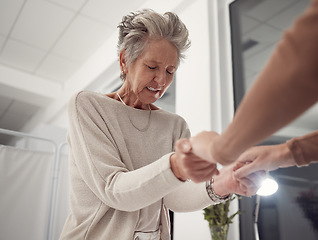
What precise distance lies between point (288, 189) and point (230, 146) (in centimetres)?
125

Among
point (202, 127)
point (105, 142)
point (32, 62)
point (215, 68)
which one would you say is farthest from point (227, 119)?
point (32, 62)

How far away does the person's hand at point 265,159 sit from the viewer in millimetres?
736

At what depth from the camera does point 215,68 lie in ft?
7.11

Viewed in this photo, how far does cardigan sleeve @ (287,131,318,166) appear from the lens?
27.1 inches

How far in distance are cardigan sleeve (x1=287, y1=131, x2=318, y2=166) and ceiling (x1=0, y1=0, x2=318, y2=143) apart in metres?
1.32

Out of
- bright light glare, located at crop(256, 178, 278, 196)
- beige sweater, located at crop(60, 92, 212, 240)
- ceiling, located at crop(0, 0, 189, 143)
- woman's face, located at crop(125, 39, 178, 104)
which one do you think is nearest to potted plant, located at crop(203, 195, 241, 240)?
bright light glare, located at crop(256, 178, 278, 196)

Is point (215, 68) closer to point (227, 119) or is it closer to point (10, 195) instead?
point (227, 119)

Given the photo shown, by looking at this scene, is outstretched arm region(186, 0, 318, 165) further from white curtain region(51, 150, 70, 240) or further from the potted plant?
white curtain region(51, 150, 70, 240)

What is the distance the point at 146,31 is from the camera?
1.11 metres

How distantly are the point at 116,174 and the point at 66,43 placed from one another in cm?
332

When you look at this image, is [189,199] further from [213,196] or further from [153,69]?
[153,69]

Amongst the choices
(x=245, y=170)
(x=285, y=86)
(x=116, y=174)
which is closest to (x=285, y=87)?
(x=285, y=86)

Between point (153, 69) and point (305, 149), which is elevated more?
point (153, 69)

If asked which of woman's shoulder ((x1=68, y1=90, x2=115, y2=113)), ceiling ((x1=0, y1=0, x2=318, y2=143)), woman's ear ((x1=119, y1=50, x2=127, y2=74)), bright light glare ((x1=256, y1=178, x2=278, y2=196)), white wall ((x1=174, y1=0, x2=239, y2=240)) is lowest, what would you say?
bright light glare ((x1=256, y1=178, x2=278, y2=196))
